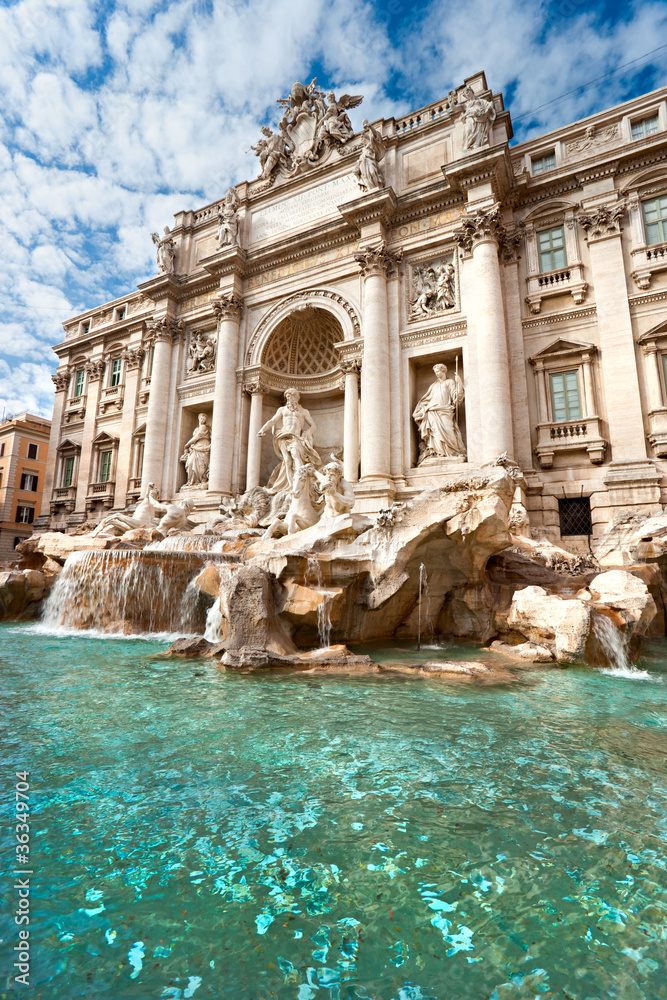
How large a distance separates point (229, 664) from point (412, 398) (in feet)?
38.3

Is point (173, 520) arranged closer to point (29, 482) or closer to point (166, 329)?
point (166, 329)

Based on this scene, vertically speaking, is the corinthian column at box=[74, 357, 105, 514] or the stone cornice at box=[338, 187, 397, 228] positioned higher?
the stone cornice at box=[338, 187, 397, 228]

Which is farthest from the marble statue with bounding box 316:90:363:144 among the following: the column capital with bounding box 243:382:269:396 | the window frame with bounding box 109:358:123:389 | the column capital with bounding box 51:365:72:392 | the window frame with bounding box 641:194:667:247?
the column capital with bounding box 51:365:72:392

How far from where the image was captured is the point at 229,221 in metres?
18.9

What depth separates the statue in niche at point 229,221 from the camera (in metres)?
18.8

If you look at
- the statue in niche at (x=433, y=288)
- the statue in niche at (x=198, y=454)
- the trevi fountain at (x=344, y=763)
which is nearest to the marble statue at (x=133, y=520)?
the trevi fountain at (x=344, y=763)

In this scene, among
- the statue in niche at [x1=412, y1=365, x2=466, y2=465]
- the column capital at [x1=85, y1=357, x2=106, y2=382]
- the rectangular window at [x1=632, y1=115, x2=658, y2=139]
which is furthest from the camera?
the column capital at [x1=85, y1=357, x2=106, y2=382]

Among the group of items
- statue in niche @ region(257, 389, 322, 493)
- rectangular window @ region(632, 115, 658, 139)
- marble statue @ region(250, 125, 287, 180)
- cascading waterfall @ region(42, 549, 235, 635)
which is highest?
marble statue @ region(250, 125, 287, 180)

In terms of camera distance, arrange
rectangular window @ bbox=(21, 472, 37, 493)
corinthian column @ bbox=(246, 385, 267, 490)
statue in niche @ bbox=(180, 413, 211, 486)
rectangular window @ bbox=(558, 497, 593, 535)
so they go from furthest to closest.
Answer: rectangular window @ bbox=(21, 472, 37, 493) < statue in niche @ bbox=(180, 413, 211, 486) < corinthian column @ bbox=(246, 385, 267, 490) < rectangular window @ bbox=(558, 497, 593, 535)

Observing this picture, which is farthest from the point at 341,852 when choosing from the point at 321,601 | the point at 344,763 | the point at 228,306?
the point at 228,306

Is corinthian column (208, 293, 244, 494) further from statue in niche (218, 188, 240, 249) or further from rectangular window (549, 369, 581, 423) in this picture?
rectangular window (549, 369, 581, 423)

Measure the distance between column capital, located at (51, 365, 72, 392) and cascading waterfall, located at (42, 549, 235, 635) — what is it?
822 inches

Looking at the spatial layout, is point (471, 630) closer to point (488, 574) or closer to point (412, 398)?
point (488, 574)

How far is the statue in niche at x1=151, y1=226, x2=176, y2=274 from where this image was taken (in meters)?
20.6
